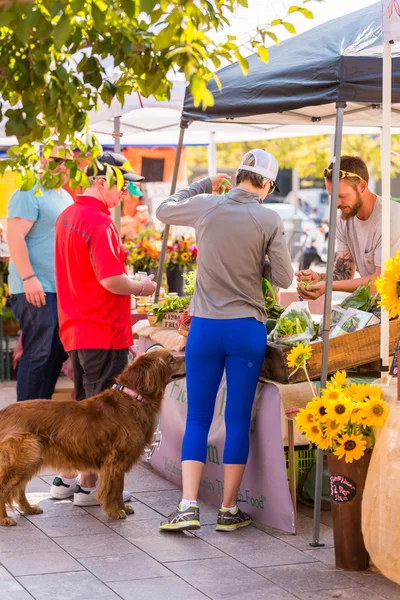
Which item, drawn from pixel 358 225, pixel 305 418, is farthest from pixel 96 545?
pixel 358 225

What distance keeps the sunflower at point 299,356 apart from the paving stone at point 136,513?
4.24 feet

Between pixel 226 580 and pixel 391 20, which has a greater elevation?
pixel 391 20

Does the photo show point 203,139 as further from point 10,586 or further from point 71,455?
point 10,586

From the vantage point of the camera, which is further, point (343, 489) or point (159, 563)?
point (159, 563)

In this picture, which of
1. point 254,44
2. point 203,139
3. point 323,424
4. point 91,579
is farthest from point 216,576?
point 203,139

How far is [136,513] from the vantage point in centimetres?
558

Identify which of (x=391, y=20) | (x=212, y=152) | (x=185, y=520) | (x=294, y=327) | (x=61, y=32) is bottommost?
(x=185, y=520)

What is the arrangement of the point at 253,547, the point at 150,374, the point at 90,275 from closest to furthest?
1. the point at 253,547
2. the point at 150,374
3. the point at 90,275

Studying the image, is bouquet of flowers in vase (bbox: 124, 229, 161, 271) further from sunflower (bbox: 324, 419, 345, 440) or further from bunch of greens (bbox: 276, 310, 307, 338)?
sunflower (bbox: 324, 419, 345, 440)

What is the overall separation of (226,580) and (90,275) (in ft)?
6.76

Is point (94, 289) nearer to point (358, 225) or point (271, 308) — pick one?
point (271, 308)

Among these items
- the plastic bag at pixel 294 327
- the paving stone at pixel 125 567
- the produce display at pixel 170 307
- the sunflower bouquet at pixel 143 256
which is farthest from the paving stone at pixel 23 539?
the sunflower bouquet at pixel 143 256

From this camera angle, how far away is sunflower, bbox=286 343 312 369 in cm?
490

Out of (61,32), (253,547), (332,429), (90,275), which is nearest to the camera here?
(61,32)
